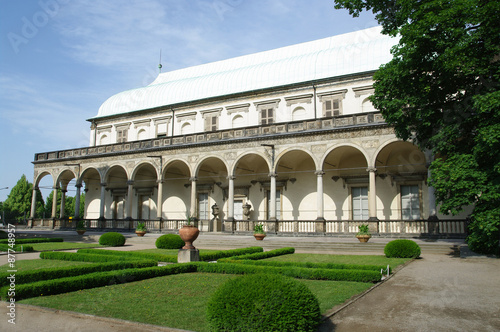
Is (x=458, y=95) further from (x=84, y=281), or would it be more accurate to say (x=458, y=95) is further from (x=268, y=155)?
(x=84, y=281)

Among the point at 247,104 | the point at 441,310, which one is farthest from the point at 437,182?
the point at 247,104

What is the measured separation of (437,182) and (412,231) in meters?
9.45

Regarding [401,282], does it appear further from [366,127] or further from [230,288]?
[366,127]

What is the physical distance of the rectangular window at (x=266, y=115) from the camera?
32906 millimetres

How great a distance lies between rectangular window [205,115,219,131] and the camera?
35.5 meters

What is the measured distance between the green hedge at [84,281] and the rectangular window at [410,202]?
19.8 metres

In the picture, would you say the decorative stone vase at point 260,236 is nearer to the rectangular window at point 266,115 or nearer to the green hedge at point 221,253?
the green hedge at point 221,253

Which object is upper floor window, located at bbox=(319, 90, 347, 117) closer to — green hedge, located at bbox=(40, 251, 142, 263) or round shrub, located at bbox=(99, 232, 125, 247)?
round shrub, located at bbox=(99, 232, 125, 247)

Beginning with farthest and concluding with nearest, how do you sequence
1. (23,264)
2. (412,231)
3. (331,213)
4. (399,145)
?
(331,213)
(399,145)
(412,231)
(23,264)

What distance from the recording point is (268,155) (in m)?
28.9

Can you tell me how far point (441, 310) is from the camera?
25.4 feet

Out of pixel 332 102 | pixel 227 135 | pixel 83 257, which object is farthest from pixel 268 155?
pixel 83 257


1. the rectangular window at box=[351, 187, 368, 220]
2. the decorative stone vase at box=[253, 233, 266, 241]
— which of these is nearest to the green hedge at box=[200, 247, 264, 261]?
the decorative stone vase at box=[253, 233, 266, 241]

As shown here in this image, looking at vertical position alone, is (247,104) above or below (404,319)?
above
